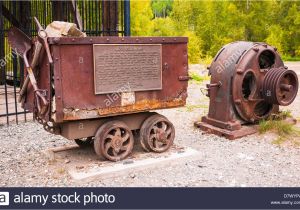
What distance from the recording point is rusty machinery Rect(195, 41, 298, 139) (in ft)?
21.7

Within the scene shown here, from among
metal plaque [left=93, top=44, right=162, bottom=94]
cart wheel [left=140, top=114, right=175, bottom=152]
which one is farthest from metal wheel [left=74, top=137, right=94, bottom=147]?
metal plaque [left=93, top=44, right=162, bottom=94]

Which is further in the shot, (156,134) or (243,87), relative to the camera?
(243,87)


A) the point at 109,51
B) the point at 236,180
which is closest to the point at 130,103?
the point at 109,51

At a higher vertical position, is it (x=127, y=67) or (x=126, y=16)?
(x=126, y=16)

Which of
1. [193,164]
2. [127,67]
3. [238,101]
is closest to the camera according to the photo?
[127,67]

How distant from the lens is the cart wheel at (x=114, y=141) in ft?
16.4

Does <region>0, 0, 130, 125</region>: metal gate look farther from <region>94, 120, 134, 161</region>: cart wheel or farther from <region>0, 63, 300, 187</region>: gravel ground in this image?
<region>94, 120, 134, 161</region>: cart wheel

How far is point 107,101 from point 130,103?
32 centimetres

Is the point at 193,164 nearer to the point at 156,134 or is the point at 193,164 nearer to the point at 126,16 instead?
the point at 156,134

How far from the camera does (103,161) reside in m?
5.17

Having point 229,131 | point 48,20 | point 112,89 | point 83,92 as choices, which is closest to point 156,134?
point 112,89

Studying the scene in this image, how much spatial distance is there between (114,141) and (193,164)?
105cm

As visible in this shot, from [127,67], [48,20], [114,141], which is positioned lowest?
[114,141]

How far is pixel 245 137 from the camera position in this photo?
671 cm
